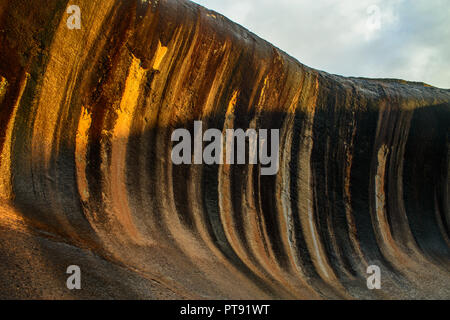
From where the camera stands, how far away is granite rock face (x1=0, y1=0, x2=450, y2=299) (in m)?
4.08

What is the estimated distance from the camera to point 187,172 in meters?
5.54

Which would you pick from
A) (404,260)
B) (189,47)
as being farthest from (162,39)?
(404,260)

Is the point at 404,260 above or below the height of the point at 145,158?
below

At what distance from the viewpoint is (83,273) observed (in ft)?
11.1

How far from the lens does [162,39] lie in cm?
514

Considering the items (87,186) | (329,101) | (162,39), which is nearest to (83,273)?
(87,186)

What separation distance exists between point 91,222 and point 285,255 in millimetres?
2830

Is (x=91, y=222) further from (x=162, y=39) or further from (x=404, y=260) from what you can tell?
(x=404, y=260)

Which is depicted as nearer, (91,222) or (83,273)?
(83,273)

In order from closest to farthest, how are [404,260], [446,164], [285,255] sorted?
[285,255], [404,260], [446,164]

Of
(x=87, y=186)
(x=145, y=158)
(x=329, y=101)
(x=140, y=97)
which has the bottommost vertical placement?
(x=87, y=186)

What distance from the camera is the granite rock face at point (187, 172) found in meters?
4.08

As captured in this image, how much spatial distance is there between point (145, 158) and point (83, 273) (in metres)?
2.06
